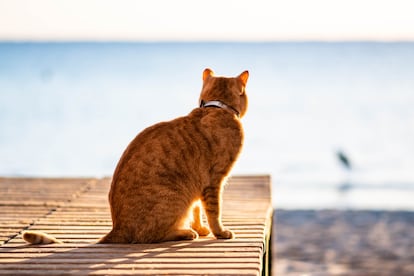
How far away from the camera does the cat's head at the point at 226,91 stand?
4637mm

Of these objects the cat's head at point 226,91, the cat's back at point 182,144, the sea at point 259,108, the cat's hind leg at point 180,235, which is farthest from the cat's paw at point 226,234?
the sea at point 259,108

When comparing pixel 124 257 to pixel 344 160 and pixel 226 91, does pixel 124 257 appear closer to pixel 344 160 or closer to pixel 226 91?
pixel 226 91

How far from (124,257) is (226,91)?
121 cm

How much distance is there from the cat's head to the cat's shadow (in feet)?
2.67

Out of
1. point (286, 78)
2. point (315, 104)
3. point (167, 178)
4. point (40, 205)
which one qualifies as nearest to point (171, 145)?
point (167, 178)

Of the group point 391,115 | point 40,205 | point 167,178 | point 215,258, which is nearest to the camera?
point 215,258

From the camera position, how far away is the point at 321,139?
2244cm

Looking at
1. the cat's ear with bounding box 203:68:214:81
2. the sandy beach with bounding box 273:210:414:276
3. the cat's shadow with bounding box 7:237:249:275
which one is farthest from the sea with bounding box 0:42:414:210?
the cat's shadow with bounding box 7:237:249:275

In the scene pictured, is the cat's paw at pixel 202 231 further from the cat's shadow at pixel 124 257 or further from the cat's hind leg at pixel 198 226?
the cat's shadow at pixel 124 257

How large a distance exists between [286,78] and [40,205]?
3513 cm

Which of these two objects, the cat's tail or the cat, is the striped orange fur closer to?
the cat

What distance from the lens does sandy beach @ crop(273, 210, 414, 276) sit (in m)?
8.88

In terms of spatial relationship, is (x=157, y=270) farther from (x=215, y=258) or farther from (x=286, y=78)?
(x=286, y=78)

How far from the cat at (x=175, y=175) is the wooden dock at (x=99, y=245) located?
9cm
